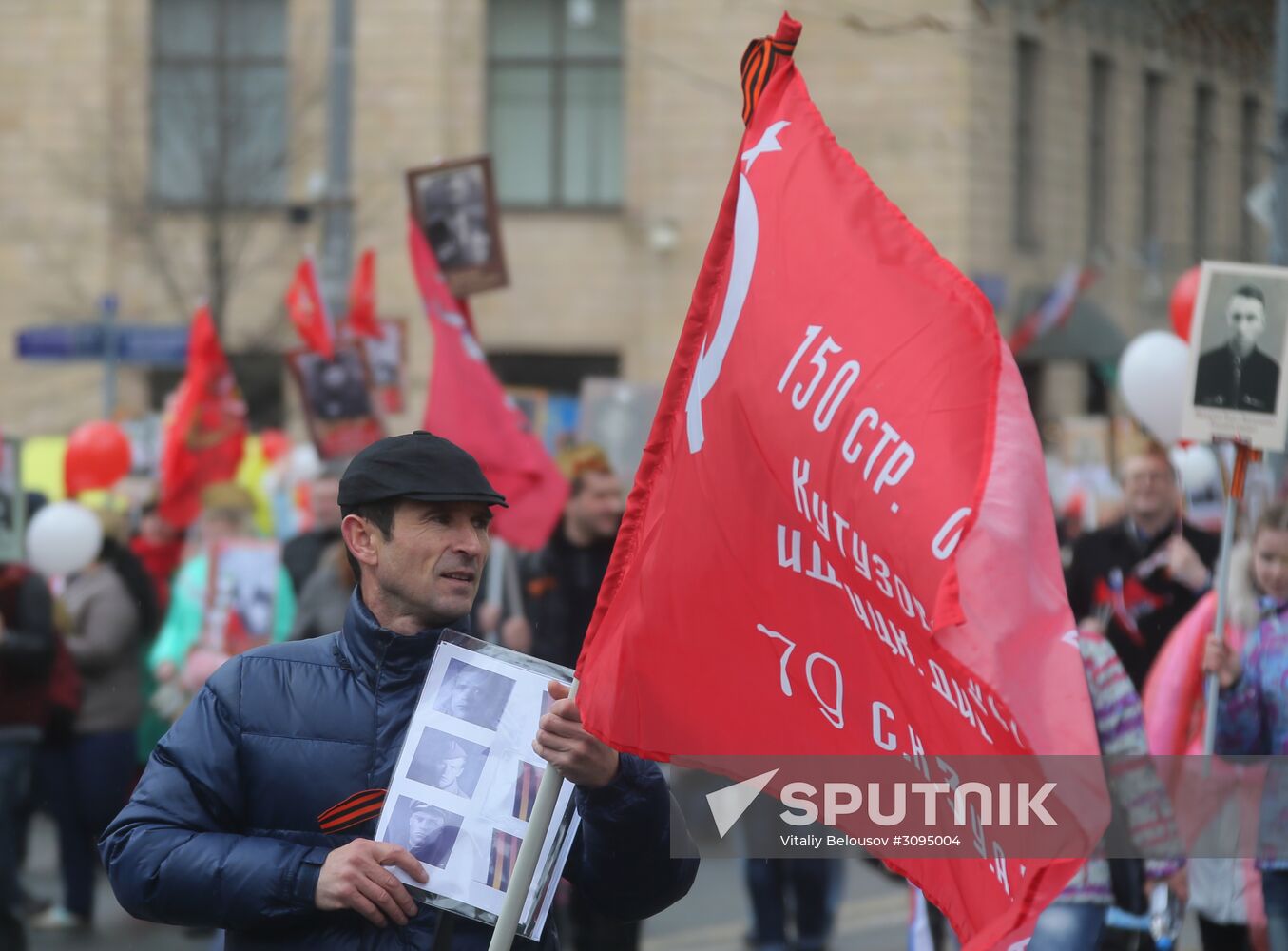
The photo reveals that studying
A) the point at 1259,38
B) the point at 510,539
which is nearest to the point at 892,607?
the point at 510,539

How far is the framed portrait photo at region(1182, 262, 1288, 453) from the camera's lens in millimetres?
6773

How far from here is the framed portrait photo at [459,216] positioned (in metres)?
11.2

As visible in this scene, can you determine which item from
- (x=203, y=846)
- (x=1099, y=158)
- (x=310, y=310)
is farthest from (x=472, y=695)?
(x=1099, y=158)

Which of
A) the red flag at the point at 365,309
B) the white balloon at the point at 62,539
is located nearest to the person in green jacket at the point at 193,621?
the white balloon at the point at 62,539

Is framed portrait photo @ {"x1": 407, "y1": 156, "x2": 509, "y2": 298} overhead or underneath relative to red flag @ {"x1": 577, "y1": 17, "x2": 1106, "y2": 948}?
overhead

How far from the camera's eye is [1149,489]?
329 inches

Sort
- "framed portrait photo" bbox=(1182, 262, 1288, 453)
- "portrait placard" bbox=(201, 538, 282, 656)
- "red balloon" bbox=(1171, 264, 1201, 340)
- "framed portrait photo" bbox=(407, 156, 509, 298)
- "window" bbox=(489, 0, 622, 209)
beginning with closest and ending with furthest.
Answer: "framed portrait photo" bbox=(1182, 262, 1288, 453) → "red balloon" bbox=(1171, 264, 1201, 340) → "portrait placard" bbox=(201, 538, 282, 656) → "framed portrait photo" bbox=(407, 156, 509, 298) → "window" bbox=(489, 0, 622, 209)

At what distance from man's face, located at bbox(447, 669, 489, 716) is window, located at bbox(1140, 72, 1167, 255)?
1178 inches

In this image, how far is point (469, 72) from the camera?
28.7 m

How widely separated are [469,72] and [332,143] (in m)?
14.0

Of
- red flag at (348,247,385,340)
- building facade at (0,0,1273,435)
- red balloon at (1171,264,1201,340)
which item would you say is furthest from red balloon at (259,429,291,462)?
red balloon at (1171,264,1201,340)

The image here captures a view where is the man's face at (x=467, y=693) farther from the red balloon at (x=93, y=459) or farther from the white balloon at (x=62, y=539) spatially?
the red balloon at (x=93, y=459)

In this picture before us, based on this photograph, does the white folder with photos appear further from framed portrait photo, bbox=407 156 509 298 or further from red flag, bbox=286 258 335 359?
red flag, bbox=286 258 335 359

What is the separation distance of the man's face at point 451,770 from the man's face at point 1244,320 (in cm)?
383
